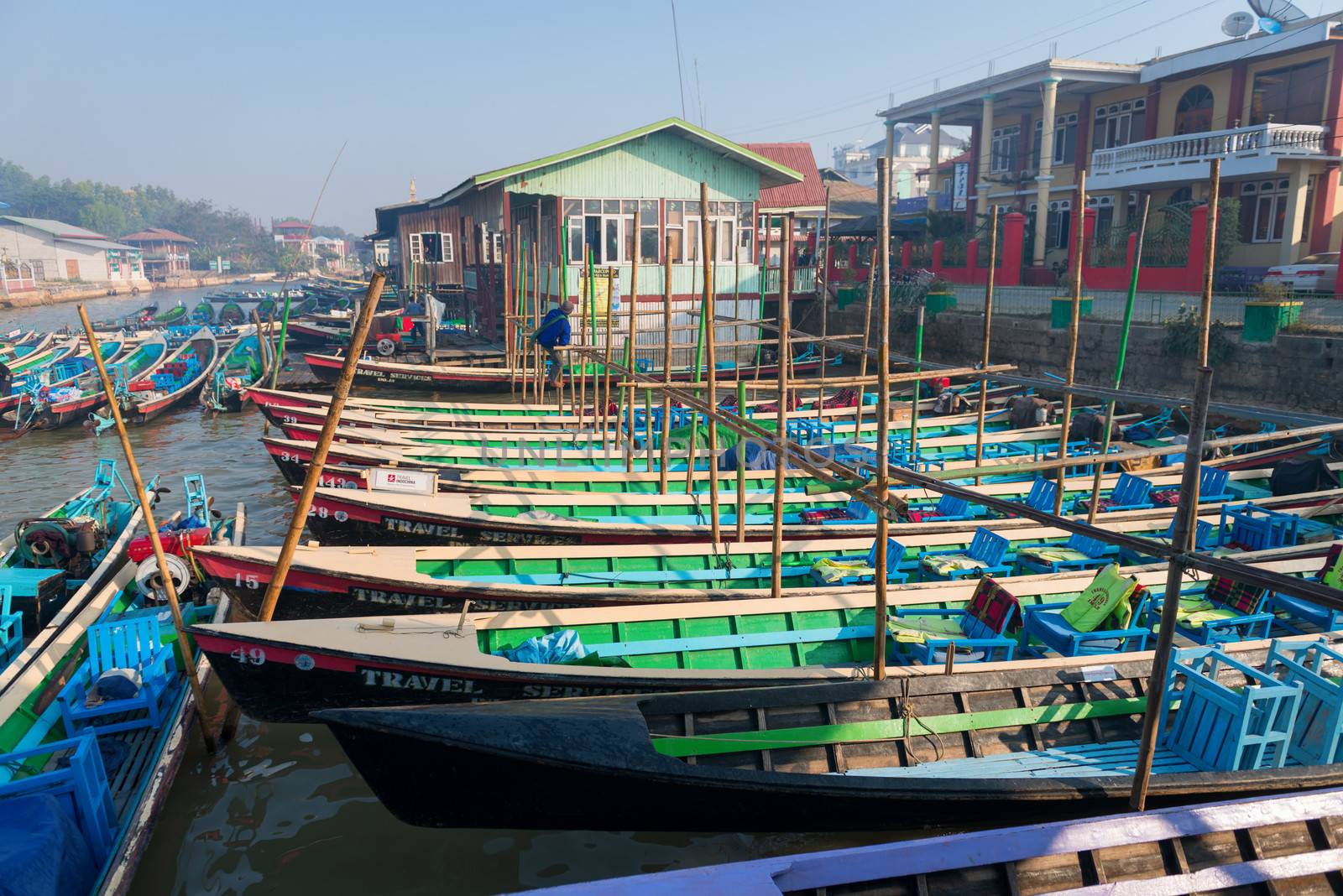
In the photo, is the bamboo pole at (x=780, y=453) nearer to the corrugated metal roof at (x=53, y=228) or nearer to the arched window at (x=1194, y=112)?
the arched window at (x=1194, y=112)

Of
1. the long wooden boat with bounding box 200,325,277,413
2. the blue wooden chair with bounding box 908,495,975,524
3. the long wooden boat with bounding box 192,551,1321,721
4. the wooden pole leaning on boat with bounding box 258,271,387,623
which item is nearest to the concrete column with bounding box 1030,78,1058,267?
the blue wooden chair with bounding box 908,495,975,524

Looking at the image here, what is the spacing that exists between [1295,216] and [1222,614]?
21893 mm

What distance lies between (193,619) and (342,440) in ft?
19.0

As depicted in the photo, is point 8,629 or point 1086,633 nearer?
point 1086,633

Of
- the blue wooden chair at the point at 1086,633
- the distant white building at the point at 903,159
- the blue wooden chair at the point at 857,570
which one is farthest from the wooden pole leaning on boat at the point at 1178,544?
the distant white building at the point at 903,159

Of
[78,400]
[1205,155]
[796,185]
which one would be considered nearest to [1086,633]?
[1205,155]

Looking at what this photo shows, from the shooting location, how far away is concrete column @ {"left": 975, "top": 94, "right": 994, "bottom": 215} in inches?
1284

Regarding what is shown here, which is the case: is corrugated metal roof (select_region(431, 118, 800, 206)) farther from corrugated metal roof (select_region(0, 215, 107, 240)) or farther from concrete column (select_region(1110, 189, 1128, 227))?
corrugated metal roof (select_region(0, 215, 107, 240))

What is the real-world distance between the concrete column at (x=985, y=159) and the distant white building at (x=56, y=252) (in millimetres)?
69054

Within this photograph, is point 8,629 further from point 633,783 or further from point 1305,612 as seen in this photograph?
point 1305,612

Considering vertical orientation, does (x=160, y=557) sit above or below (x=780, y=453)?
below

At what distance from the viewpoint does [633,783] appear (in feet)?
19.7

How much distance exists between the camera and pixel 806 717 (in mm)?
6684

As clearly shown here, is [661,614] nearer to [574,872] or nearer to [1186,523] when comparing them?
[574,872]
